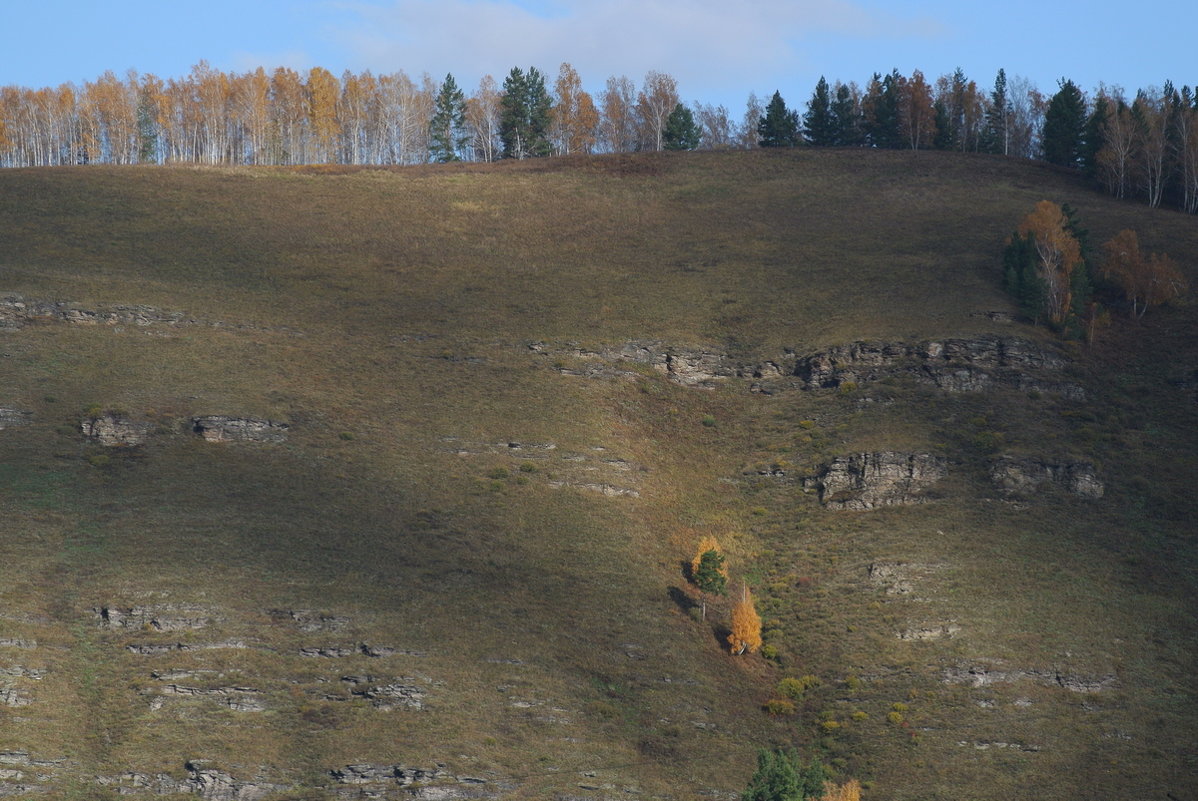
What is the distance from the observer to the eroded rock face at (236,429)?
75625 millimetres

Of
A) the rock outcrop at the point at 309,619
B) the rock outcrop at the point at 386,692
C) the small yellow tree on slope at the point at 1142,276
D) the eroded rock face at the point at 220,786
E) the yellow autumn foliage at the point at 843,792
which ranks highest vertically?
the small yellow tree on slope at the point at 1142,276

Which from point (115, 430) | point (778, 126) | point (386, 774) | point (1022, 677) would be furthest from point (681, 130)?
point (386, 774)

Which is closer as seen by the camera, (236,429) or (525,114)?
(236,429)

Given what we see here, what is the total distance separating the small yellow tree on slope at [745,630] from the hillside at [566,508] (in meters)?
1.39

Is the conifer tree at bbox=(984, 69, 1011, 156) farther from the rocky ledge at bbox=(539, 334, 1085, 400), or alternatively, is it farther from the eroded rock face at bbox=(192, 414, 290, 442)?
the eroded rock face at bbox=(192, 414, 290, 442)

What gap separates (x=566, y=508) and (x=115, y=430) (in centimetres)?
3091

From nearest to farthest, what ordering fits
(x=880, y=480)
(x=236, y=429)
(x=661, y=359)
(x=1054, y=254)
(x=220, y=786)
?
1. (x=220, y=786)
2. (x=236, y=429)
3. (x=880, y=480)
4. (x=661, y=359)
5. (x=1054, y=254)

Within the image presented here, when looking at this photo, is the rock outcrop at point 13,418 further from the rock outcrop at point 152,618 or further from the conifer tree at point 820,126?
the conifer tree at point 820,126

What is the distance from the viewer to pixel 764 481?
275 ft

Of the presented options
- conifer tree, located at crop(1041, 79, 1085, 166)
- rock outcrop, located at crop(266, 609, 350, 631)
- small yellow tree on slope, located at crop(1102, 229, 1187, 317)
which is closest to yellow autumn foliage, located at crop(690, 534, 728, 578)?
rock outcrop, located at crop(266, 609, 350, 631)

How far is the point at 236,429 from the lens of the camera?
251ft

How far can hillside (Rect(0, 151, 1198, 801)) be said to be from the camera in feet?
180

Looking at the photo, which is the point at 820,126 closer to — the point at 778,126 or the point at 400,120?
the point at 778,126

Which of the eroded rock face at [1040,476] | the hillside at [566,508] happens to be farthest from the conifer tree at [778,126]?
the eroded rock face at [1040,476]
